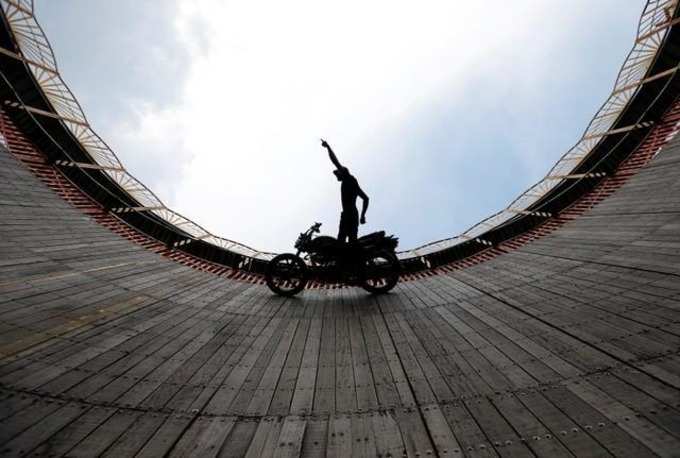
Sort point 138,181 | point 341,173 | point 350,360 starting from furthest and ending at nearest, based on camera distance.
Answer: point 138,181
point 341,173
point 350,360

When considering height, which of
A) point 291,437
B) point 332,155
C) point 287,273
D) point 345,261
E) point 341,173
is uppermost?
point 332,155

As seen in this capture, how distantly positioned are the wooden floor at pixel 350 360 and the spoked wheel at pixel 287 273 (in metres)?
0.56

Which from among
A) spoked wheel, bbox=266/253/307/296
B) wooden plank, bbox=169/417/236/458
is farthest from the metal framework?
wooden plank, bbox=169/417/236/458

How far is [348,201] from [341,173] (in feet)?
2.19

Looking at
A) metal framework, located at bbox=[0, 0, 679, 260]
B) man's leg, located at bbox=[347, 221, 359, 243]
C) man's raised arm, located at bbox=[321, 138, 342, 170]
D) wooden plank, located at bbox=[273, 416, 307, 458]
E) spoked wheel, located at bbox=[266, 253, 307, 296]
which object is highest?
metal framework, located at bbox=[0, 0, 679, 260]

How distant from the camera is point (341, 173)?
26.8 ft

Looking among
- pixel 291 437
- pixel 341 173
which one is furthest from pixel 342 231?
pixel 291 437

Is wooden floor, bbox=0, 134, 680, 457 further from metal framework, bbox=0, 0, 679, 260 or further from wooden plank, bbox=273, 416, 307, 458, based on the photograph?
metal framework, bbox=0, 0, 679, 260

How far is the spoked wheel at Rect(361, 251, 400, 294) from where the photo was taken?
780cm

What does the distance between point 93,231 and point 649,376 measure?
11.2 metres

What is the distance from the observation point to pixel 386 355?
4598 mm

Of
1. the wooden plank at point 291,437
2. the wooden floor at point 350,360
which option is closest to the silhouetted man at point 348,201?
the wooden floor at point 350,360

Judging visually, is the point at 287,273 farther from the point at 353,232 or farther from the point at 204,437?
the point at 204,437

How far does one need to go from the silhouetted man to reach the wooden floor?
1445 millimetres
